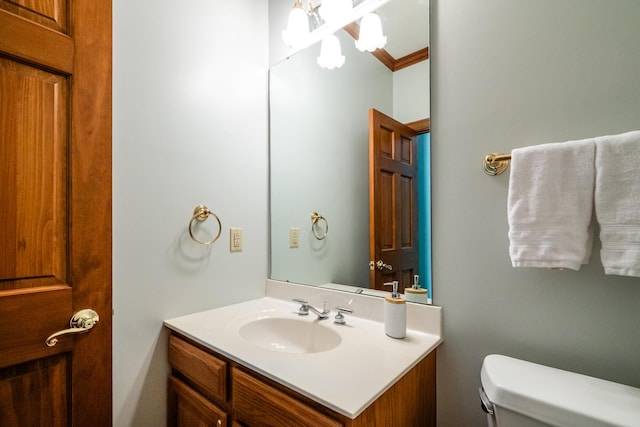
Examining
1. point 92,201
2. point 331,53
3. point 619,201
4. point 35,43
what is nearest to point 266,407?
point 92,201

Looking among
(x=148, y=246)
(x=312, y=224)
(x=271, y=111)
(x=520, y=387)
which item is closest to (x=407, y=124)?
(x=312, y=224)

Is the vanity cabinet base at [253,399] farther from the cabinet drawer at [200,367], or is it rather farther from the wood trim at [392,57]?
the wood trim at [392,57]

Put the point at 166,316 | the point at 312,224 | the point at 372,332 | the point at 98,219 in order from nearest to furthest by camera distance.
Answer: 1. the point at 98,219
2. the point at 372,332
3. the point at 166,316
4. the point at 312,224

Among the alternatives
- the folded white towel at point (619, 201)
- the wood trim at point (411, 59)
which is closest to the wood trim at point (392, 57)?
the wood trim at point (411, 59)

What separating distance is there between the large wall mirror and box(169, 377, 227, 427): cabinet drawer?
24.7 inches

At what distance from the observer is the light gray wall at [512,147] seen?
0.76 m

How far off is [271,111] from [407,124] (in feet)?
2.55

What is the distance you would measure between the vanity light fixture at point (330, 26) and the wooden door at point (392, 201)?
1.08ft

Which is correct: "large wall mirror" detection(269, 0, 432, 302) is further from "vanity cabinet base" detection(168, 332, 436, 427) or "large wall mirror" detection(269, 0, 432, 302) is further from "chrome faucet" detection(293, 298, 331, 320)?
"vanity cabinet base" detection(168, 332, 436, 427)

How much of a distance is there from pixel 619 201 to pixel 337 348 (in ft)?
2.72

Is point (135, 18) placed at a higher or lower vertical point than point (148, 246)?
higher

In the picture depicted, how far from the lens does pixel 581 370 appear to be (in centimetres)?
79

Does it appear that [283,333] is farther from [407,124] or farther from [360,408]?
[407,124]

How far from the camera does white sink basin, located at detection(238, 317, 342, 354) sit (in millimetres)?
1136
